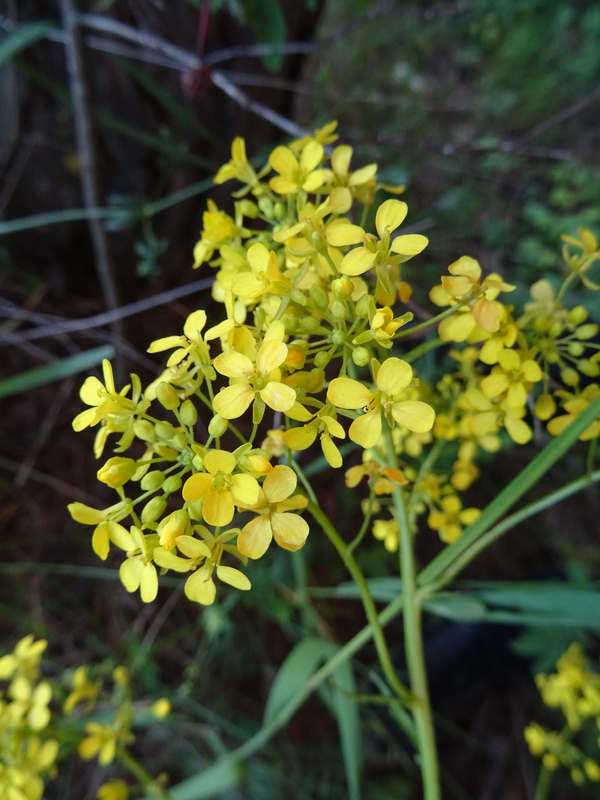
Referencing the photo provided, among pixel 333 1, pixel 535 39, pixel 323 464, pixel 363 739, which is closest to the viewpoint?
pixel 323 464

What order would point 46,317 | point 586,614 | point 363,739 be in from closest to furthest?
point 586,614
point 46,317
point 363,739

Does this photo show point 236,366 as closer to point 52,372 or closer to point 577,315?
point 577,315

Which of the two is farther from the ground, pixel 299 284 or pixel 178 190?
pixel 178 190

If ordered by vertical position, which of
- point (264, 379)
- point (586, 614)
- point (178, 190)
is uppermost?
point (178, 190)

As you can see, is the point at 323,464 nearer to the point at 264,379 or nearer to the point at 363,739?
the point at 264,379

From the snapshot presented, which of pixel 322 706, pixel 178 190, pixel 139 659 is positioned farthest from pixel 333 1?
pixel 322 706

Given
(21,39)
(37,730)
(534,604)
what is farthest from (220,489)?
(21,39)

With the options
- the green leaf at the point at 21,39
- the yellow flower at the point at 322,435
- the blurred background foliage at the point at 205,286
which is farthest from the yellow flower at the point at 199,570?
the green leaf at the point at 21,39
